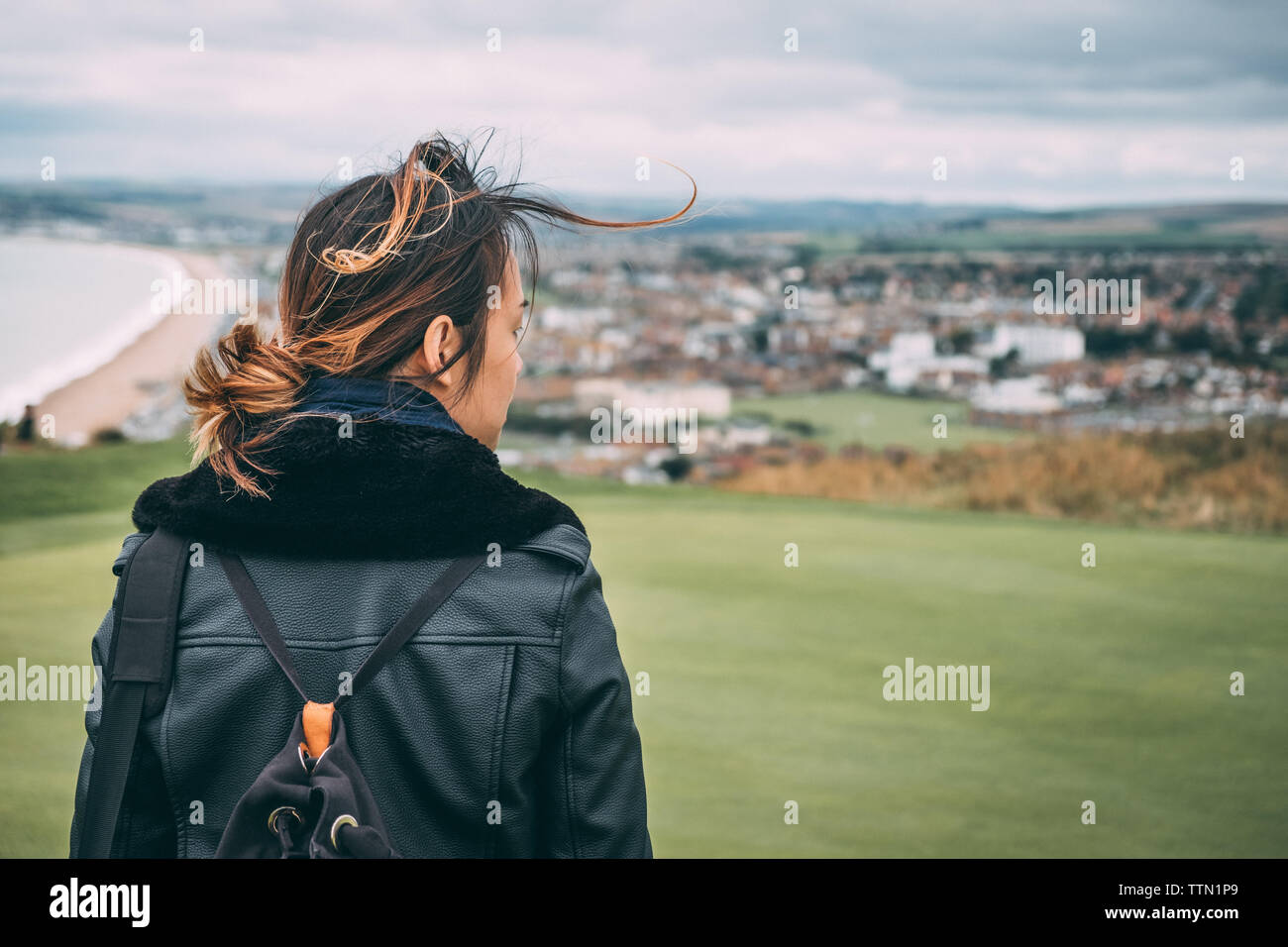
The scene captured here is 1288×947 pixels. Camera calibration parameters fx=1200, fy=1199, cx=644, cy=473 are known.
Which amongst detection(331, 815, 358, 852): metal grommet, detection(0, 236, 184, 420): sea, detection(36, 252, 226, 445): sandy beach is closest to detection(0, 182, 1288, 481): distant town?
detection(36, 252, 226, 445): sandy beach

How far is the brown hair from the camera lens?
110cm

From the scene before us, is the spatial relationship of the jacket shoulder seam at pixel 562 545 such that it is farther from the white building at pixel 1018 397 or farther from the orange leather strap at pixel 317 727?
the white building at pixel 1018 397

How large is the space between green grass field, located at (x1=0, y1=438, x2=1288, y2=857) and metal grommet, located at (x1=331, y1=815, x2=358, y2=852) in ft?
5.33

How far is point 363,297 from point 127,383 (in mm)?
11147

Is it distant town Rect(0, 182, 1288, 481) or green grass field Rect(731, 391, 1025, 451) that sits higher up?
distant town Rect(0, 182, 1288, 481)

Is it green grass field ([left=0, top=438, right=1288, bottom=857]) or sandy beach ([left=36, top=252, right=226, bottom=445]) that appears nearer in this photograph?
green grass field ([left=0, top=438, right=1288, bottom=857])

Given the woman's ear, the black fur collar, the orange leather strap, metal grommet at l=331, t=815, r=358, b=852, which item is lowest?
metal grommet at l=331, t=815, r=358, b=852

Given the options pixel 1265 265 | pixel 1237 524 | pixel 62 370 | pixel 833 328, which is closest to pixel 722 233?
pixel 833 328

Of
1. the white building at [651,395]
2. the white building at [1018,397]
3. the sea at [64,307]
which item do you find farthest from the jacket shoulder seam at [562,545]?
the white building at [651,395]

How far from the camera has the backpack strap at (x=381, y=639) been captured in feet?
3.39

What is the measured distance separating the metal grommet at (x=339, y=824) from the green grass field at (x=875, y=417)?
9.24 m

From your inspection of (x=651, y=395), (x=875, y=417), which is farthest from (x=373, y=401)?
(x=651, y=395)

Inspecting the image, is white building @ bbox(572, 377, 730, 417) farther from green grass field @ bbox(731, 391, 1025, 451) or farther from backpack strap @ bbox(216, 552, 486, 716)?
backpack strap @ bbox(216, 552, 486, 716)
